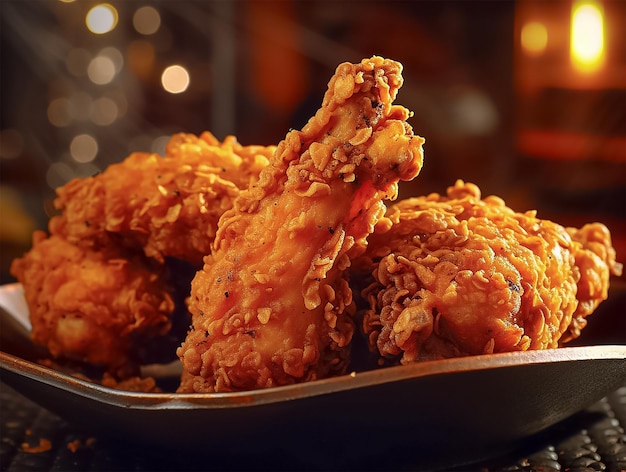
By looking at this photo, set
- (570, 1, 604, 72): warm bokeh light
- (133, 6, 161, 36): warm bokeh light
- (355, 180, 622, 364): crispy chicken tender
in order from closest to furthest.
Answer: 1. (355, 180, 622, 364): crispy chicken tender
2. (570, 1, 604, 72): warm bokeh light
3. (133, 6, 161, 36): warm bokeh light

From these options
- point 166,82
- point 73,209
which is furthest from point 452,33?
point 73,209

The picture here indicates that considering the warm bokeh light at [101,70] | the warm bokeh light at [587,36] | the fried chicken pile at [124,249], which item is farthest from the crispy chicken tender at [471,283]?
the warm bokeh light at [101,70]

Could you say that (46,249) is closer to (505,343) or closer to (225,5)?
(505,343)

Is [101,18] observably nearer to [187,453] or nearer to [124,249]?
[124,249]

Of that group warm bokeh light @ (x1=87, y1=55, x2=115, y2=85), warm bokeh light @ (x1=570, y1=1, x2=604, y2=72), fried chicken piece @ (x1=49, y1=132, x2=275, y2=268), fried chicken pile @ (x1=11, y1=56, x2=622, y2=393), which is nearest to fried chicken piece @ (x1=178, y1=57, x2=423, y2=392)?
fried chicken pile @ (x1=11, y1=56, x2=622, y2=393)

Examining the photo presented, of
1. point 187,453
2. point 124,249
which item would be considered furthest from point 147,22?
point 187,453

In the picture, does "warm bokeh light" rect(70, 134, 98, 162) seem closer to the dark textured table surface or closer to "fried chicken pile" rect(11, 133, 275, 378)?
"fried chicken pile" rect(11, 133, 275, 378)

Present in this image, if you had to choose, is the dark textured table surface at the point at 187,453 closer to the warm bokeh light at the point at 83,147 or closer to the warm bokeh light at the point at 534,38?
the warm bokeh light at the point at 534,38
